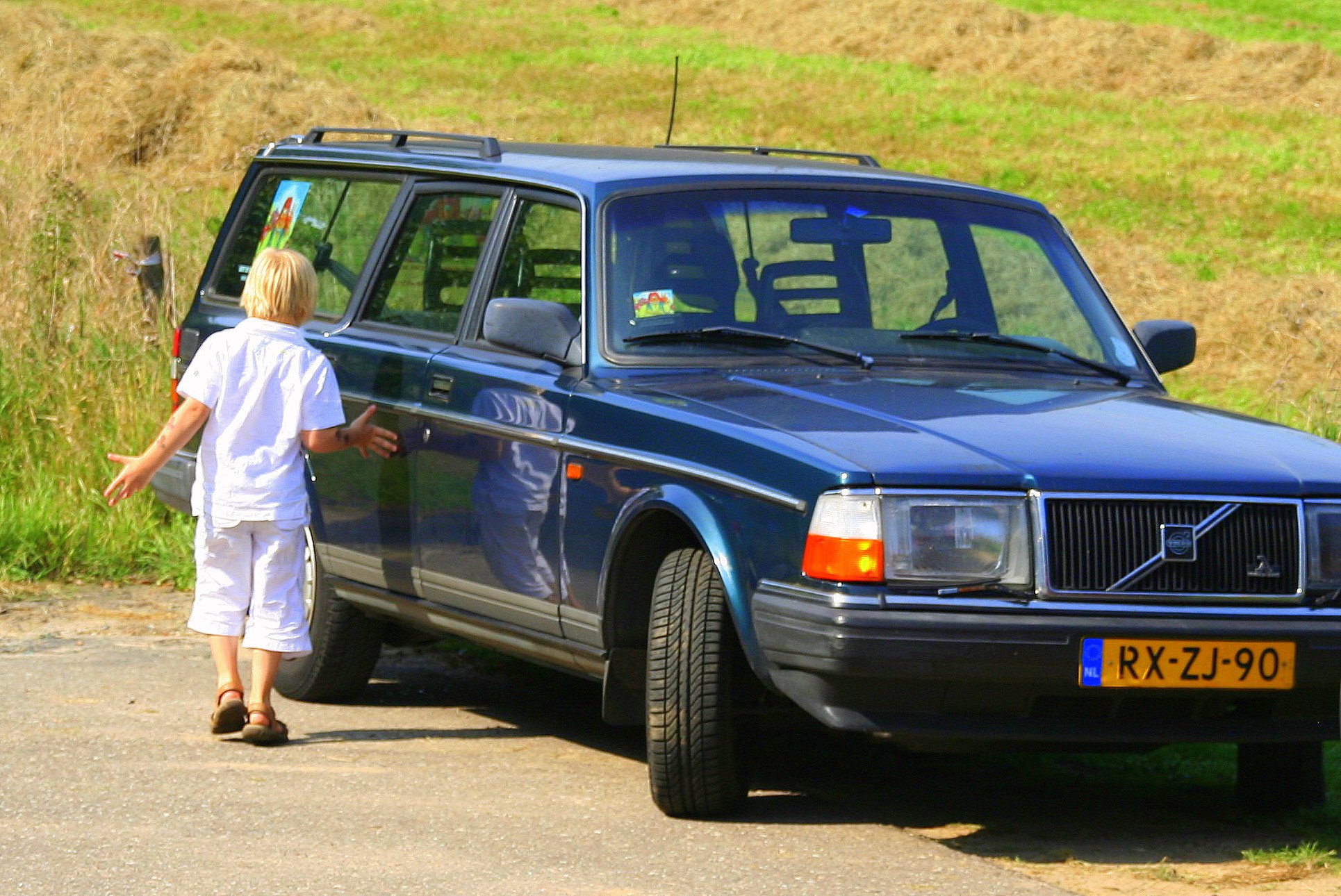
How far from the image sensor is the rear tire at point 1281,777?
6320mm

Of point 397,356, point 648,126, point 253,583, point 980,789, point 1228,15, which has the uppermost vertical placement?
point 1228,15

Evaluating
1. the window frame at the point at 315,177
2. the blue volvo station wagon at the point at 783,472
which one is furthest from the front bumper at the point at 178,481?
the window frame at the point at 315,177

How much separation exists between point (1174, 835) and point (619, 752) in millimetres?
1848

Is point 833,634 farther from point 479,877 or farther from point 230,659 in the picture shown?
point 230,659

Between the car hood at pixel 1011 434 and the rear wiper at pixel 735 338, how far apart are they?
15cm

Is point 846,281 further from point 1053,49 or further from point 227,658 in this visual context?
point 1053,49

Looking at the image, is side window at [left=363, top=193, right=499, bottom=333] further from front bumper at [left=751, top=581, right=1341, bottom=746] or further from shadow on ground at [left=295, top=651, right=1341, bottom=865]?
front bumper at [left=751, top=581, right=1341, bottom=746]

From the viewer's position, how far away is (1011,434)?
221 inches

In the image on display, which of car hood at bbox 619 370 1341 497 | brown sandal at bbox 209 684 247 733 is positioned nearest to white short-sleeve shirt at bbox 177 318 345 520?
brown sandal at bbox 209 684 247 733

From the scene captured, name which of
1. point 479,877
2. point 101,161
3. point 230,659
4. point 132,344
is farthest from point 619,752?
point 101,161

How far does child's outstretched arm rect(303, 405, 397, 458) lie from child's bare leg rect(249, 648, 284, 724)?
0.68 meters

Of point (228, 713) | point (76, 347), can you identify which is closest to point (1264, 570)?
point (228, 713)

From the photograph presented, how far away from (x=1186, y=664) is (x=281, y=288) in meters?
3.18

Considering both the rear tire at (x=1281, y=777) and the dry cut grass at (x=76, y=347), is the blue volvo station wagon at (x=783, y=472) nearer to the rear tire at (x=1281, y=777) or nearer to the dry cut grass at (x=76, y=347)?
the rear tire at (x=1281, y=777)
